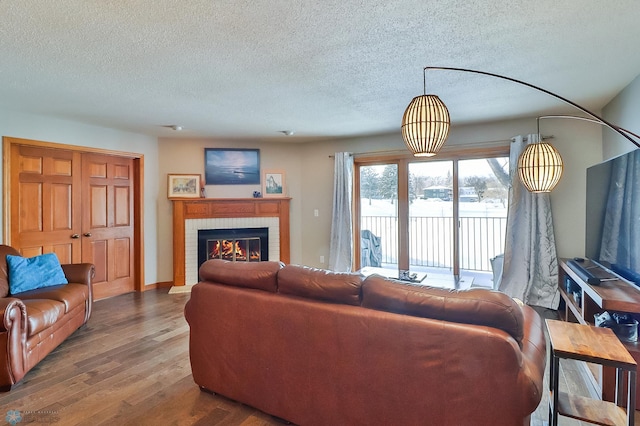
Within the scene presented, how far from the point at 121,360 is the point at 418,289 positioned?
2.53m

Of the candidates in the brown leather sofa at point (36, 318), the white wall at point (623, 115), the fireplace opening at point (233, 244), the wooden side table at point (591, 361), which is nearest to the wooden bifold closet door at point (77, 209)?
the brown leather sofa at point (36, 318)

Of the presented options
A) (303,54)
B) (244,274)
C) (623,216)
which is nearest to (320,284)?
(244,274)

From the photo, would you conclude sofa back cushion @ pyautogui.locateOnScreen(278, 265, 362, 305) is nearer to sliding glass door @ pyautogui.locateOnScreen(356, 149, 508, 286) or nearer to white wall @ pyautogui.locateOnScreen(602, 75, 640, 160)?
white wall @ pyautogui.locateOnScreen(602, 75, 640, 160)

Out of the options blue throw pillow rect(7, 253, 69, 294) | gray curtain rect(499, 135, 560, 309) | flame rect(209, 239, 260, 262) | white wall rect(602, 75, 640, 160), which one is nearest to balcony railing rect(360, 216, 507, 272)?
gray curtain rect(499, 135, 560, 309)

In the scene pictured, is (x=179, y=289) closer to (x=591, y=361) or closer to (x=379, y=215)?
(x=379, y=215)

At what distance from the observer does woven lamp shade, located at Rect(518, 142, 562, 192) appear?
9.67ft

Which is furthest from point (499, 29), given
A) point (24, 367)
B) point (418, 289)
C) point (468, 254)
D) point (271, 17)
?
point (24, 367)

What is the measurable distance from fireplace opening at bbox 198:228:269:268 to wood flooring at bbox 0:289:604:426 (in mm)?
1915

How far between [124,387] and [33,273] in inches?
65.1

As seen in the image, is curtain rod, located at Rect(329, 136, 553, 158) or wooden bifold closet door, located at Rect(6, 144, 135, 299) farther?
curtain rod, located at Rect(329, 136, 553, 158)

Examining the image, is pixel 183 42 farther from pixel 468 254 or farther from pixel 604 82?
pixel 468 254

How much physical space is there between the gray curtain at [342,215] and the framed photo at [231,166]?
1379 mm

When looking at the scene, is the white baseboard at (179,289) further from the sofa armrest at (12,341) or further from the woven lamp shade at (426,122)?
the woven lamp shade at (426,122)

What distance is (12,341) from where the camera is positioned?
7.19ft
